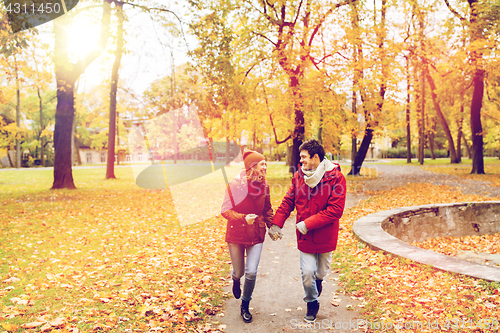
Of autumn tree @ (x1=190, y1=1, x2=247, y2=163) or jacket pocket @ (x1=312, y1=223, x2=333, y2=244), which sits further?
autumn tree @ (x1=190, y1=1, x2=247, y2=163)

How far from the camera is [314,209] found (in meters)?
3.71

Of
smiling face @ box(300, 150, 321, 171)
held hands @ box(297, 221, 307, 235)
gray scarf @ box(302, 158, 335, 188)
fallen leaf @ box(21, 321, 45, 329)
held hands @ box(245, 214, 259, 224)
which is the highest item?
smiling face @ box(300, 150, 321, 171)

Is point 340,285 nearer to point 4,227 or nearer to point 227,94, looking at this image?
point 4,227

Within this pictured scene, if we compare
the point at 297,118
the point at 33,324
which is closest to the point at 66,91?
the point at 297,118

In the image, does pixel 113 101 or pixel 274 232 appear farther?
pixel 113 101

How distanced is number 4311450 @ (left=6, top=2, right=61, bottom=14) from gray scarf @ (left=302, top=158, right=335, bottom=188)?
12029 millimetres

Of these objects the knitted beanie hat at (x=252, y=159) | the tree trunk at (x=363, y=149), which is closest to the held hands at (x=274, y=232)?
the knitted beanie hat at (x=252, y=159)

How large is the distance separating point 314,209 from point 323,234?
282mm

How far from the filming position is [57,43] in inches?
572

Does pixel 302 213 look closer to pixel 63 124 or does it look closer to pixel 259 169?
pixel 259 169

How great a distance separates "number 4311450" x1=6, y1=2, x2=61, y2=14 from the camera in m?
11.2

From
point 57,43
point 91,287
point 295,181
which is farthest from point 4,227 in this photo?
point 57,43

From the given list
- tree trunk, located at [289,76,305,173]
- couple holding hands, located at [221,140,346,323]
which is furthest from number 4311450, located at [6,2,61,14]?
couple holding hands, located at [221,140,346,323]

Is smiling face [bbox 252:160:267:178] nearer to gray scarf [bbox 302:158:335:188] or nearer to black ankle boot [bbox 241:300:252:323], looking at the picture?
gray scarf [bbox 302:158:335:188]
